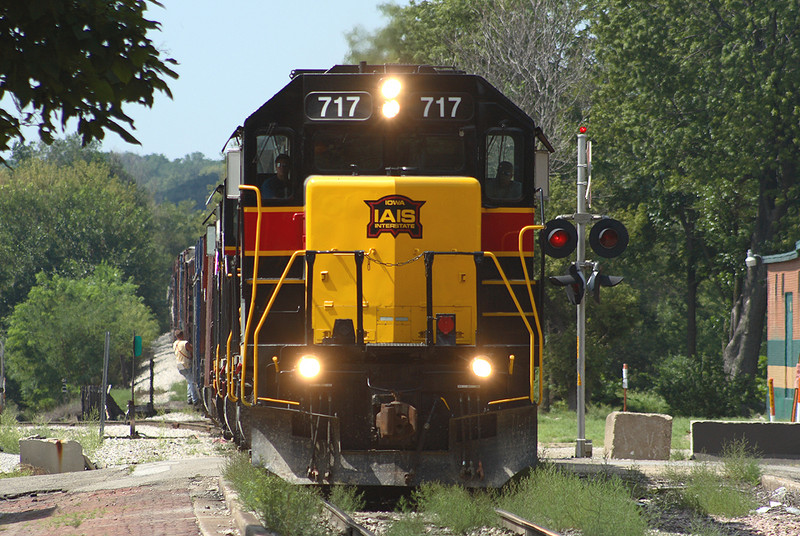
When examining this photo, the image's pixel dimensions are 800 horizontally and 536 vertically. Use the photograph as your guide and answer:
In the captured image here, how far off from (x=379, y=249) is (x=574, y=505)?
9.51 feet

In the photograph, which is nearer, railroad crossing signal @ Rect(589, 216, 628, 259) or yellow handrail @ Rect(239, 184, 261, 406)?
yellow handrail @ Rect(239, 184, 261, 406)

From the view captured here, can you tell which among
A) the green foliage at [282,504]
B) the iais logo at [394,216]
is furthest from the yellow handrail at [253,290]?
the iais logo at [394,216]

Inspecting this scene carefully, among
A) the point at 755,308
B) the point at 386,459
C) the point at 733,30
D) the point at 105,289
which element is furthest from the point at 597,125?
the point at 105,289

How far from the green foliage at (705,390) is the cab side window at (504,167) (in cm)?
2552

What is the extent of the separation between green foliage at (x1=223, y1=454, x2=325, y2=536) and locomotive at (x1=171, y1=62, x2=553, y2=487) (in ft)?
1.44

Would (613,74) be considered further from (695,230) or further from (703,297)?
(703,297)

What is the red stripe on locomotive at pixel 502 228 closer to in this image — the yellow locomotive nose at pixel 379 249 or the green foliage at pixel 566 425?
the yellow locomotive nose at pixel 379 249

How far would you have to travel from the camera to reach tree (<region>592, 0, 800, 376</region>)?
33562mm

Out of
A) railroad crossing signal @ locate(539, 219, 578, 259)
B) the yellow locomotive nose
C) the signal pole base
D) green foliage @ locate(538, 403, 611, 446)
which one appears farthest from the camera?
green foliage @ locate(538, 403, 611, 446)

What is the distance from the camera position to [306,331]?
9.48 meters

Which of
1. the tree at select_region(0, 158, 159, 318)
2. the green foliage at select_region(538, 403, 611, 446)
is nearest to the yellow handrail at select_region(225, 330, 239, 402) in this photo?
the green foliage at select_region(538, 403, 611, 446)

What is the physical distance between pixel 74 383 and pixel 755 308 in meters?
35.2

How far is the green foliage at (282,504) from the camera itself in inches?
313

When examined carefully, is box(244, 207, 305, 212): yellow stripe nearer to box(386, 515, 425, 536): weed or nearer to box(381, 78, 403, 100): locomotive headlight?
box(381, 78, 403, 100): locomotive headlight
